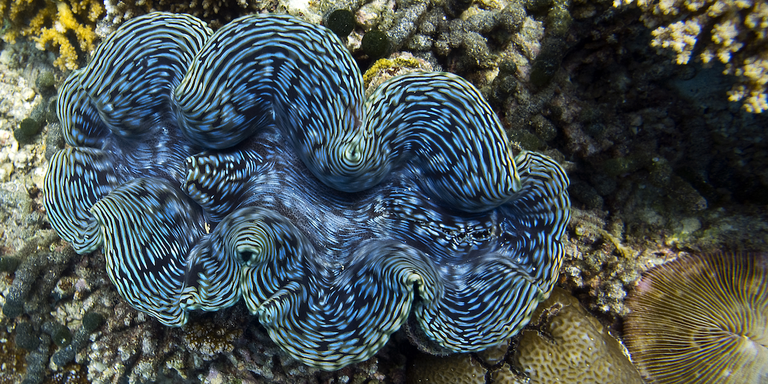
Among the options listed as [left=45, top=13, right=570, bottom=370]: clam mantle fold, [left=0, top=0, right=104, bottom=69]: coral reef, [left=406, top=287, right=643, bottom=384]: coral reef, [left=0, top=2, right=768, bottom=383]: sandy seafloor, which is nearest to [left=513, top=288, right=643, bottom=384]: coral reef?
[left=406, top=287, right=643, bottom=384]: coral reef

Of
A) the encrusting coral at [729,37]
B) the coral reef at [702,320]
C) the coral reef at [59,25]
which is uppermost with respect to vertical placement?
the encrusting coral at [729,37]

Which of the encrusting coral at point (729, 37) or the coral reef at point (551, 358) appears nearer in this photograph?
the encrusting coral at point (729, 37)

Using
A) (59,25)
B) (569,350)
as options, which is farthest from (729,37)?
(59,25)

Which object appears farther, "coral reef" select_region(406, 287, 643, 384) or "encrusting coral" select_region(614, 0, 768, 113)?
"coral reef" select_region(406, 287, 643, 384)

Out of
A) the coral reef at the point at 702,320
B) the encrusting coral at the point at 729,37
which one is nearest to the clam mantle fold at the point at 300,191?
the coral reef at the point at 702,320

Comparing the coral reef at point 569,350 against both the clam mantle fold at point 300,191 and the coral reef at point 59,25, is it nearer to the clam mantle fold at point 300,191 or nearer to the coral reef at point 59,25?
the clam mantle fold at point 300,191

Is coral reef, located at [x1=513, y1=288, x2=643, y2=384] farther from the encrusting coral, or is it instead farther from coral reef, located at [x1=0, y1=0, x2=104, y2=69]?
coral reef, located at [x1=0, y1=0, x2=104, y2=69]

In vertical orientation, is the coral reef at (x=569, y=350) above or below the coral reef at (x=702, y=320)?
below
